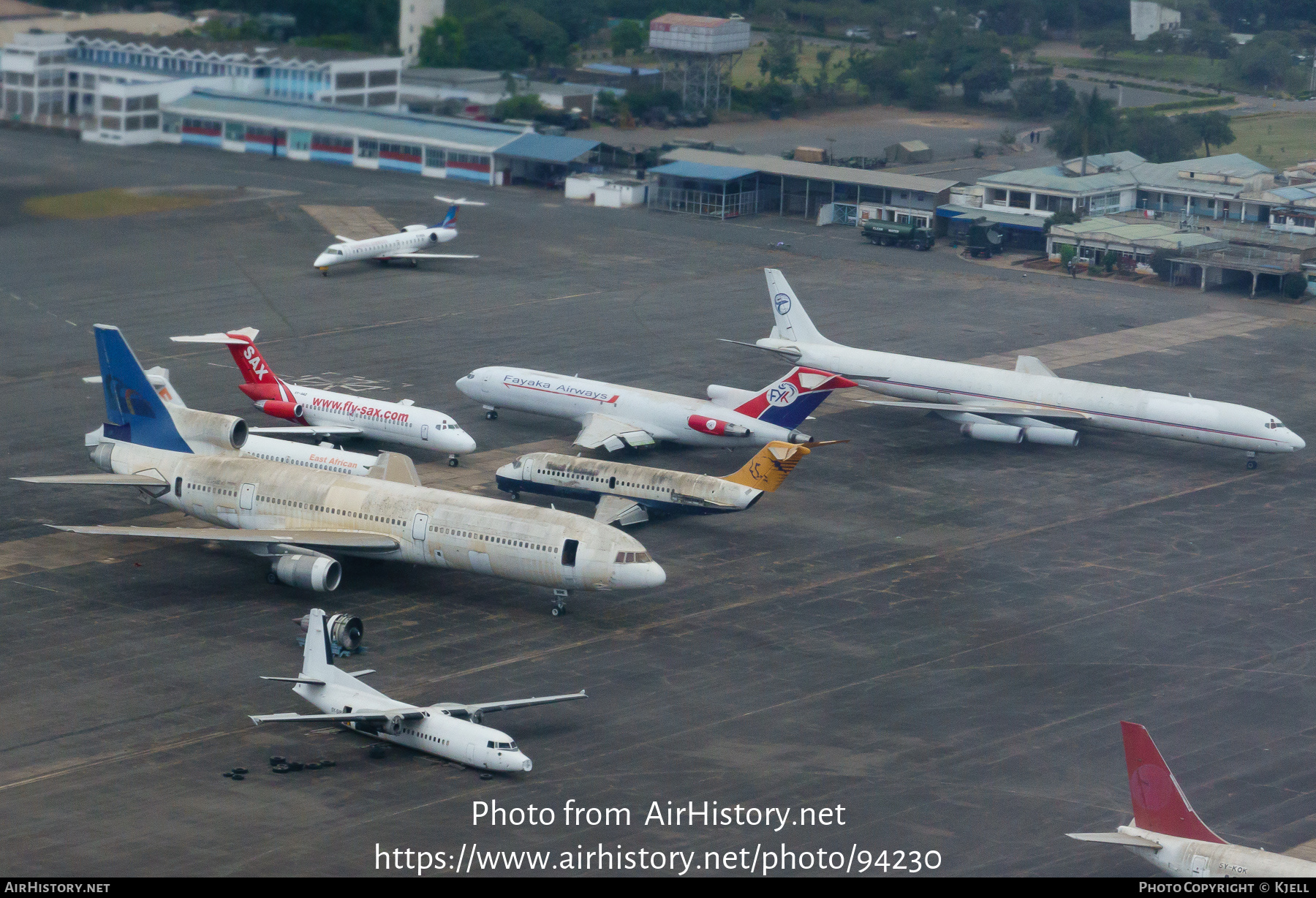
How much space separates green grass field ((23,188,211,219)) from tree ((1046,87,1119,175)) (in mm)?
87455

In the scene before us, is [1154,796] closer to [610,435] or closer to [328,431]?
[610,435]

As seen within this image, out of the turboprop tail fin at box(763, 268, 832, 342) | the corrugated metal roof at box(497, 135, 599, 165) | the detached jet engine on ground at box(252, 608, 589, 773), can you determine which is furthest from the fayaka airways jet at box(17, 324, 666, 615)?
the corrugated metal roof at box(497, 135, 599, 165)

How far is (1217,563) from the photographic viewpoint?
76562 mm

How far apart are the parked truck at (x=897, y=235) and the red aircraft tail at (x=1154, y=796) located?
11013cm

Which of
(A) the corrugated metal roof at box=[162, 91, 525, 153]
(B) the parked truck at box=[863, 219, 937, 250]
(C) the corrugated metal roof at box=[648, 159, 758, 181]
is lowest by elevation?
(B) the parked truck at box=[863, 219, 937, 250]

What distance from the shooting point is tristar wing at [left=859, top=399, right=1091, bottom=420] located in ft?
309

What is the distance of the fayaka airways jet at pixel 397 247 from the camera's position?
135000 millimetres

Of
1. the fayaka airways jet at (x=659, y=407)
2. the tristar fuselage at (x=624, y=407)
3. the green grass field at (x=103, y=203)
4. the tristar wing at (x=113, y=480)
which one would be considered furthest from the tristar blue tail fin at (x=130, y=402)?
the green grass field at (x=103, y=203)

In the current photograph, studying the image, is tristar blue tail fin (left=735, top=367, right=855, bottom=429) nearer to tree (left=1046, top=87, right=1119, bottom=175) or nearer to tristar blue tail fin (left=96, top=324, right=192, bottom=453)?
tristar blue tail fin (left=96, top=324, right=192, bottom=453)

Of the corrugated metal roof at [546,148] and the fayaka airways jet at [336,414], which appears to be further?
the corrugated metal roof at [546,148]

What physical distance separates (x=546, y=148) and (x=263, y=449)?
98609mm

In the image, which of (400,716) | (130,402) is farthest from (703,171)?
(400,716)

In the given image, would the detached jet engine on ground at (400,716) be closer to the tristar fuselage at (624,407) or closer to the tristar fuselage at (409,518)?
the tristar fuselage at (409,518)

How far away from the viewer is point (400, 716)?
181 ft
